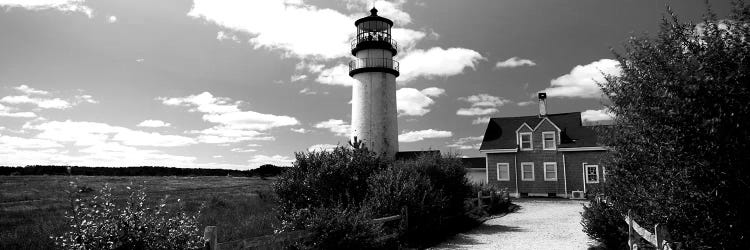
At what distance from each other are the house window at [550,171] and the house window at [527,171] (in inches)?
40.5

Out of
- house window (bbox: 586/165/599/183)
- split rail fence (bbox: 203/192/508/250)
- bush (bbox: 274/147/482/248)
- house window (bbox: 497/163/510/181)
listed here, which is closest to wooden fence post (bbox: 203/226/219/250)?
split rail fence (bbox: 203/192/508/250)

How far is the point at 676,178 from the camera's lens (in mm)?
6629

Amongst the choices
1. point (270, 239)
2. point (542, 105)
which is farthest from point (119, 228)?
point (542, 105)

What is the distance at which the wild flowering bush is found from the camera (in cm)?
666

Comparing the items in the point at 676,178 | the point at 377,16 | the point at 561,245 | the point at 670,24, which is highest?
Answer: the point at 377,16

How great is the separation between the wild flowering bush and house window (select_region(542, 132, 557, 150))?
103ft

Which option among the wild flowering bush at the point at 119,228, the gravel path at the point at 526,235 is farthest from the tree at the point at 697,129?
the wild flowering bush at the point at 119,228

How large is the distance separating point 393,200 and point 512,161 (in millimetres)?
23275

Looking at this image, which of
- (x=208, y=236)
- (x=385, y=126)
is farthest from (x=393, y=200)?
(x=385, y=126)

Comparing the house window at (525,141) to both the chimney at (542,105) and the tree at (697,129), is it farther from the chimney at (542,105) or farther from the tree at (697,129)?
the tree at (697,129)

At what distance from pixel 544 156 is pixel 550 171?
3.99 feet

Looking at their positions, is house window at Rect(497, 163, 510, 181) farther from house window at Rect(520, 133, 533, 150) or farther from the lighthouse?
the lighthouse

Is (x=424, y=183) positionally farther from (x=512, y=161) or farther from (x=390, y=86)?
(x=512, y=161)

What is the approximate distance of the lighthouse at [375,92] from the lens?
104ft
